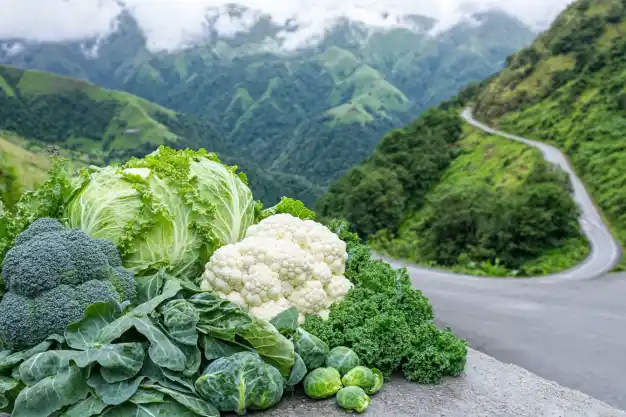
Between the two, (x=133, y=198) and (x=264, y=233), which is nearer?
(x=133, y=198)

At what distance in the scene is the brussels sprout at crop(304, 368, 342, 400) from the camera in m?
4.79


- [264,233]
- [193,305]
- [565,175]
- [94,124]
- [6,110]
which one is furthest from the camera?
[94,124]

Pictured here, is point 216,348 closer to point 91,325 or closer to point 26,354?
point 91,325

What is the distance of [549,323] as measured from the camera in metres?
9.77

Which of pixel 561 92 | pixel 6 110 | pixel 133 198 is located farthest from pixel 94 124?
pixel 133 198

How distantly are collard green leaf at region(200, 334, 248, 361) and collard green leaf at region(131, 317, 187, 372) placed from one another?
0.79 feet

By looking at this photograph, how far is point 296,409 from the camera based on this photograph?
4.68 m

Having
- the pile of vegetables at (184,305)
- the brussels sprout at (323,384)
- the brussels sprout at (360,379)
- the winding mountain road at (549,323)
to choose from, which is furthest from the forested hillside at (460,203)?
the brussels sprout at (323,384)

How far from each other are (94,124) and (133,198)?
21155 centimetres

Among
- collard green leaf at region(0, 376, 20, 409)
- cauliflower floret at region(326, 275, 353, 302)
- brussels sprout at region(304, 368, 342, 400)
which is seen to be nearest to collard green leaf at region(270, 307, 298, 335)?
brussels sprout at region(304, 368, 342, 400)

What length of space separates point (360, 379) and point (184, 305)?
5.85 feet

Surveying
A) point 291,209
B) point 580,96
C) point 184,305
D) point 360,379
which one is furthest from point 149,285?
point 580,96

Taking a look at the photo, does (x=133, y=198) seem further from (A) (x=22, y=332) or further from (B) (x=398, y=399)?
(B) (x=398, y=399)

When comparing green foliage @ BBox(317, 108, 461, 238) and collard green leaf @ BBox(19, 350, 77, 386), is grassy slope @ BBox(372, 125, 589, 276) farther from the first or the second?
collard green leaf @ BBox(19, 350, 77, 386)
